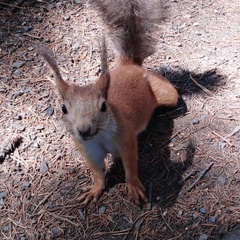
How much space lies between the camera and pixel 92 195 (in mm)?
2611

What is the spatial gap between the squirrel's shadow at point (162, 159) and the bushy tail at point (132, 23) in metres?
0.42

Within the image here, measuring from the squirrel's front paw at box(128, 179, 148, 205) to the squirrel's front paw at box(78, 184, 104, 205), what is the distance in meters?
0.17

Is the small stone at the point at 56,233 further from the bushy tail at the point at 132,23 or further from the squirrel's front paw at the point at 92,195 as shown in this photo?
the bushy tail at the point at 132,23

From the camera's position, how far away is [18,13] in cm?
364

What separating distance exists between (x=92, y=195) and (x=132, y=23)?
1.13m

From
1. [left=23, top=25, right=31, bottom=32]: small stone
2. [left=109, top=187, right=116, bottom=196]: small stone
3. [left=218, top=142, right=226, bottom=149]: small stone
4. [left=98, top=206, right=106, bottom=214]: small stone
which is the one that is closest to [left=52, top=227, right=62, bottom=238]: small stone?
[left=98, top=206, right=106, bottom=214]: small stone

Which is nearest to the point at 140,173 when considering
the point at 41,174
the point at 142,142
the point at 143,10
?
the point at 142,142

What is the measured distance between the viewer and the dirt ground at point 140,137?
8.27 ft

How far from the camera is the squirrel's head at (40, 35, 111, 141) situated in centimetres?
207

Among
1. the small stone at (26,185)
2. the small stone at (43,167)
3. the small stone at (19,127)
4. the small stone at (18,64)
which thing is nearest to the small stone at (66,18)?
the small stone at (18,64)

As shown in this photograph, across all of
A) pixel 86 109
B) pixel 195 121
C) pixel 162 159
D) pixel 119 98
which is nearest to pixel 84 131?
pixel 86 109

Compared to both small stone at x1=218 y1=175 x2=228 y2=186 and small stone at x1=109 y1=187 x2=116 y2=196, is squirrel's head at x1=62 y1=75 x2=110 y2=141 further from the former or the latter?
small stone at x1=218 y1=175 x2=228 y2=186

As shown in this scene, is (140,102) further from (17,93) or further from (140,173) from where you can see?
(17,93)

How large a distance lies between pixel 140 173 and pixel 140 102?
44 cm
